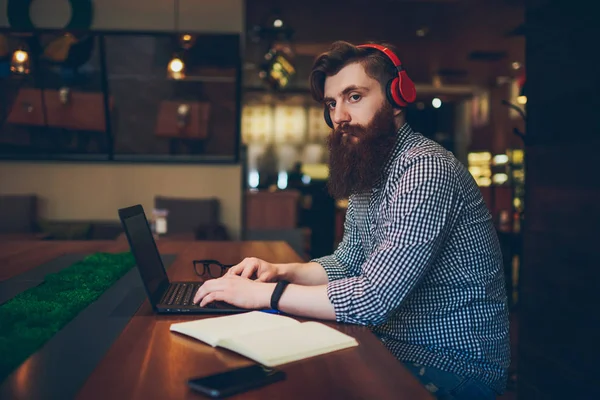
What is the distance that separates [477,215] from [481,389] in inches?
15.9

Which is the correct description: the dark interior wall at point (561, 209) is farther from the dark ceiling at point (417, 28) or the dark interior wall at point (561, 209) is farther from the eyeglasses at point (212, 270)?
the dark ceiling at point (417, 28)

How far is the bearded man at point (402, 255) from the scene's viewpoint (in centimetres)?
124

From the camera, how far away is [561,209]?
7.88 feet

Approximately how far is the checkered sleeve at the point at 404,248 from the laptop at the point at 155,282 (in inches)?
11.3

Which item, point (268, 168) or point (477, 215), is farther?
point (268, 168)

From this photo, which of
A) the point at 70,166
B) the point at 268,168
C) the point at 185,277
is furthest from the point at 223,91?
the point at 268,168

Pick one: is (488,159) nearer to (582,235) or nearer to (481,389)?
(582,235)

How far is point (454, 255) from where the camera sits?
1.35 metres

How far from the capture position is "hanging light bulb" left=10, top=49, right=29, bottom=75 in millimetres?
4875

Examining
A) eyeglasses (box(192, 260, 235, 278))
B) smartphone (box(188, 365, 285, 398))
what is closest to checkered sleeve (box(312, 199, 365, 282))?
eyeglasses (box(192, 260, 235, 278))

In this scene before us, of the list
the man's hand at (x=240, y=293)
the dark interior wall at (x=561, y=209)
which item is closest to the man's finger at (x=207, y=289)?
the man's hand at (x=240, y=293)

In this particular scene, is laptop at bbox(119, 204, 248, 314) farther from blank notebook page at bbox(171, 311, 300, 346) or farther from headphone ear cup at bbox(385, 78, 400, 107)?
headphone ear cup at bbox(385, 78, 400, 107)

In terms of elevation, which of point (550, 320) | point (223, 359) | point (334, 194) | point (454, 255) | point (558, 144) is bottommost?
point (550, 320)

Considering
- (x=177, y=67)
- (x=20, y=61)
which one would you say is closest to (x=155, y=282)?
(x=177, y=67)
